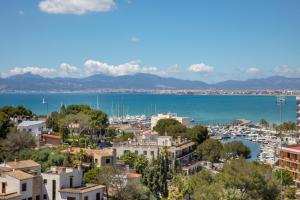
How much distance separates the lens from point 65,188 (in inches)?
1394

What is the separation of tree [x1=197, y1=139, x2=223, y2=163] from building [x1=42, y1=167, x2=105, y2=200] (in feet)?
95.1

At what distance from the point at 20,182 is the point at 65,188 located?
416 centimetres

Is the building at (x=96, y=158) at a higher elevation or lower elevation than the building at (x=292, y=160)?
higher

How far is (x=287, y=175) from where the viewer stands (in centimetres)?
5341

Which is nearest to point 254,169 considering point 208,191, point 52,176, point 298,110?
point 208,191

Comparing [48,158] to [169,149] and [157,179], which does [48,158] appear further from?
[169,149]

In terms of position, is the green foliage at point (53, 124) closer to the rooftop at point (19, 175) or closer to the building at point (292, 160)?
the building at point (292, 160)

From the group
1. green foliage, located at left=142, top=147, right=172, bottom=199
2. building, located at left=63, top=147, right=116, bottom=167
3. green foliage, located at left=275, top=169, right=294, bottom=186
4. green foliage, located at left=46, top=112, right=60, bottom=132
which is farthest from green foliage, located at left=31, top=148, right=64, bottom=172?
green foliage, located at left=46, top=112, right=60, bottom=132

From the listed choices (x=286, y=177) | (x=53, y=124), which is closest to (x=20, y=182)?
(x=286, y=177)

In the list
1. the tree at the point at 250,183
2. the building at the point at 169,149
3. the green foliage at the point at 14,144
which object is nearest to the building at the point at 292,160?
the building at the point at 169,149

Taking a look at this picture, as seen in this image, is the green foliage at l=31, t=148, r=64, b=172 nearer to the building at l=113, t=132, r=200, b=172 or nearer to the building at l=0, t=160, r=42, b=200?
the building at l=0, t=160, r=42, b=200

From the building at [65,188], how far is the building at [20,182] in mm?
712

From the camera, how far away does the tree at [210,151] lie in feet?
206

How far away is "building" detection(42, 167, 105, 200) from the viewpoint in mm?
34312
